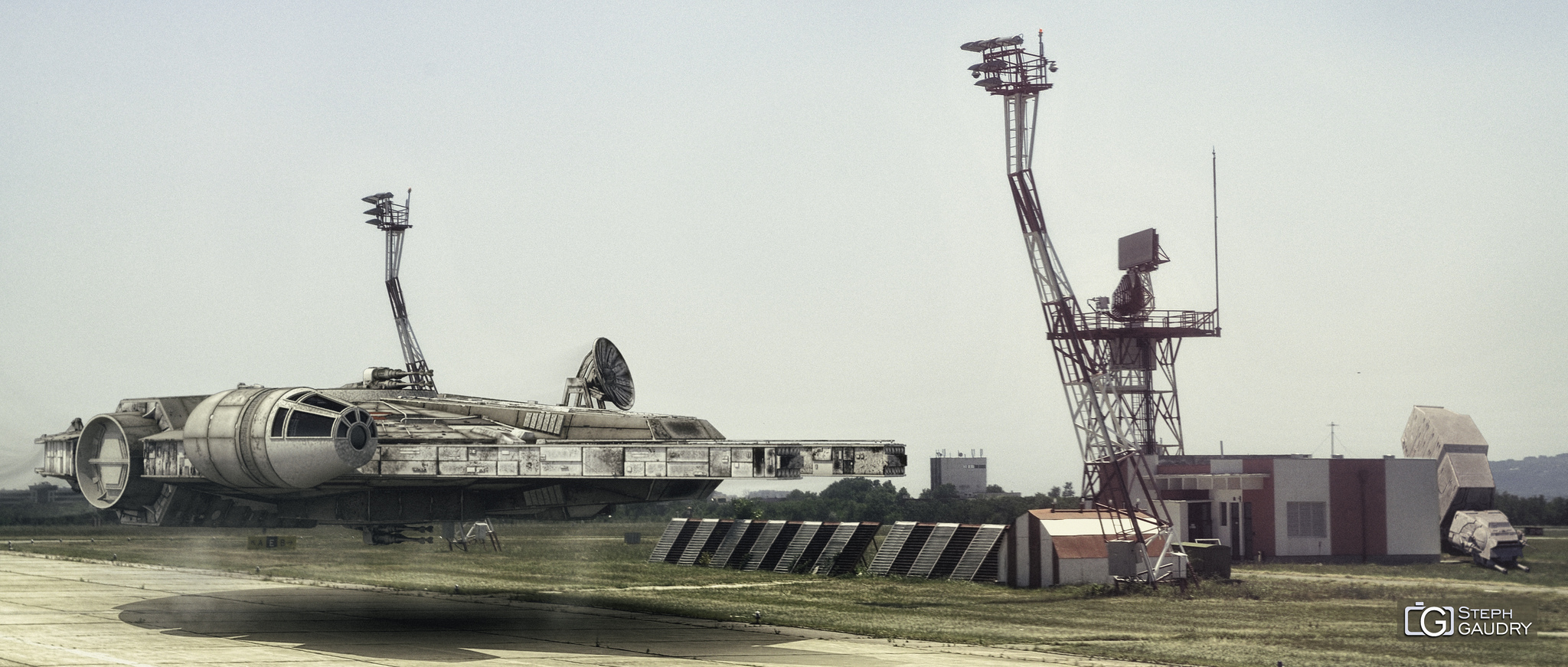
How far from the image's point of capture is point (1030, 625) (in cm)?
4072

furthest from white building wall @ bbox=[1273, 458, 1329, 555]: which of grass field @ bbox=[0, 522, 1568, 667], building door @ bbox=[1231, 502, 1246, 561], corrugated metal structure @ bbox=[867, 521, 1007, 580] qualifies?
corrugated metal structure @ bbox=[867, 521, 1007, 580]

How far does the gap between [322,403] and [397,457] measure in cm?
234

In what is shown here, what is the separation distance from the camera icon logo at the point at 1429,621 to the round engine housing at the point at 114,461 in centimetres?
3692

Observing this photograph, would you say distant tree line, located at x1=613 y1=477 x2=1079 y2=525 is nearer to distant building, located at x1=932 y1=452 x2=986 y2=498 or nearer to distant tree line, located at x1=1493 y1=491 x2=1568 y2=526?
distant building, located at x1=932 y1=452 x2=986 y2=498

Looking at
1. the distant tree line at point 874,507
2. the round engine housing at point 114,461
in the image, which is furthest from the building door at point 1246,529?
the round engine housing at point 114,461

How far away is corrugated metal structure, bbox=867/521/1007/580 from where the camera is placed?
5650 centimetres

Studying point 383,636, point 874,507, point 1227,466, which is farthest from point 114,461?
point 874,507

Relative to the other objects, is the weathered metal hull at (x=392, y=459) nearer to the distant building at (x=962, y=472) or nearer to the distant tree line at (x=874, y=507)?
the distant tree line at (x=874, y=507)

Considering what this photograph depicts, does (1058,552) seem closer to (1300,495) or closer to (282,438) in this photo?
(1300,495)

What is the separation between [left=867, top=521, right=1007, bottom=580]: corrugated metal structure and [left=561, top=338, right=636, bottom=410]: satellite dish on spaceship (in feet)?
75.1

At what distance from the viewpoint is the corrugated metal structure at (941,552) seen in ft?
185

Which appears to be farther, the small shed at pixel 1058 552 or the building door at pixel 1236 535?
the building door at pixel 1236 535

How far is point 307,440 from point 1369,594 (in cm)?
4085

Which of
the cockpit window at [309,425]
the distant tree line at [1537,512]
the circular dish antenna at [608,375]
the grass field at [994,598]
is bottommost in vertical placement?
the distant tree line at [1537,512]
